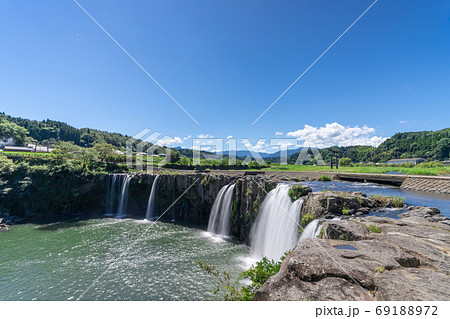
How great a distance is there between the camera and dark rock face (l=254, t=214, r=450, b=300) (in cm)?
316

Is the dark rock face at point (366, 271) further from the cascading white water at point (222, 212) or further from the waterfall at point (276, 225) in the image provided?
the cascading white water at point (222, 212)

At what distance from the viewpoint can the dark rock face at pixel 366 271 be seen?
3162 mm

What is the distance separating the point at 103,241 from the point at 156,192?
12.0 m

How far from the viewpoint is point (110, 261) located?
1491 cm

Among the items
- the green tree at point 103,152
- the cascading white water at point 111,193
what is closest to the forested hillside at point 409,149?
the green tree at point 103,152

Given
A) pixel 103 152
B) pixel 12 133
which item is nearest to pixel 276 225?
pixel 103 152

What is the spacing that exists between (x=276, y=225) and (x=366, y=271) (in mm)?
11645

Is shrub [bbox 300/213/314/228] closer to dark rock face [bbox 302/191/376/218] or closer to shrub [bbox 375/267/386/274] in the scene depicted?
dark rock face [bbox 302/191/376/218]

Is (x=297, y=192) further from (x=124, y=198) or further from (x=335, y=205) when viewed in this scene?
(x=124, y=198)

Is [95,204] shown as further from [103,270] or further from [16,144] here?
[16,144]

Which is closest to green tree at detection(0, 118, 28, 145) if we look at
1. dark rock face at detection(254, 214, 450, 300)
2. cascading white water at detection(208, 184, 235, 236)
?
cascading white water at detection(208, 184, 235, 236)

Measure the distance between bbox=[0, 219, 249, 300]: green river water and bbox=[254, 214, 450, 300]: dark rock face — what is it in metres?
4.38
